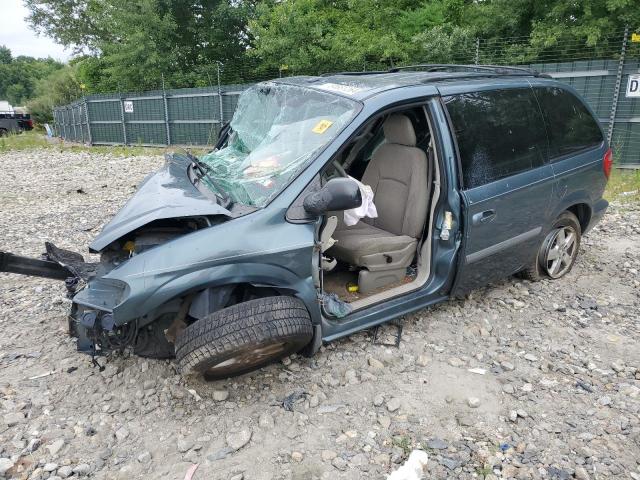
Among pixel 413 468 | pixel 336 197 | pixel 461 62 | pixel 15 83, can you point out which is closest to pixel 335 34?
pixel 461 62

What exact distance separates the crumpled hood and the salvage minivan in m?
0.02

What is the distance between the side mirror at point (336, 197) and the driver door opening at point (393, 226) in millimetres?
628

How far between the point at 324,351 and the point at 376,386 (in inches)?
18.6

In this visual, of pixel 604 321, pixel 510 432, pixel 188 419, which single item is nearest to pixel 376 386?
pixel 510 432

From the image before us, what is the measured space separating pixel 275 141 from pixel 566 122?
98.6 inches

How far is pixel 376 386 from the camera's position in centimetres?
306

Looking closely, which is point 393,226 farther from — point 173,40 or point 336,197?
→ point 173,40

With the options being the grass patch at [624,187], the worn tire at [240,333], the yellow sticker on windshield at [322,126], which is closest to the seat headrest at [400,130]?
the yellow sticker on windshield at [322,126]

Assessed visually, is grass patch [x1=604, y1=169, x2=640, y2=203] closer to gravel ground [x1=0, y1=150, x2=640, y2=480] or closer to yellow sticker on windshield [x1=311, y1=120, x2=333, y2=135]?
gravel ground [x1=0, y1=150, x2=640, y2=480]

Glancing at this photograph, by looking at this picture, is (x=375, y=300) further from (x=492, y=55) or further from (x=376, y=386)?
(x=492, y=55)

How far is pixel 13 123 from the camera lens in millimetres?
27688

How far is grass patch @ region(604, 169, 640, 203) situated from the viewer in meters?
7.39

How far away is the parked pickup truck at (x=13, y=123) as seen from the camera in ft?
88.5

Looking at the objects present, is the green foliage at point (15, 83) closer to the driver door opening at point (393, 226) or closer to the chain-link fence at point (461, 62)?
the chain-link fence at point (461, 62)
